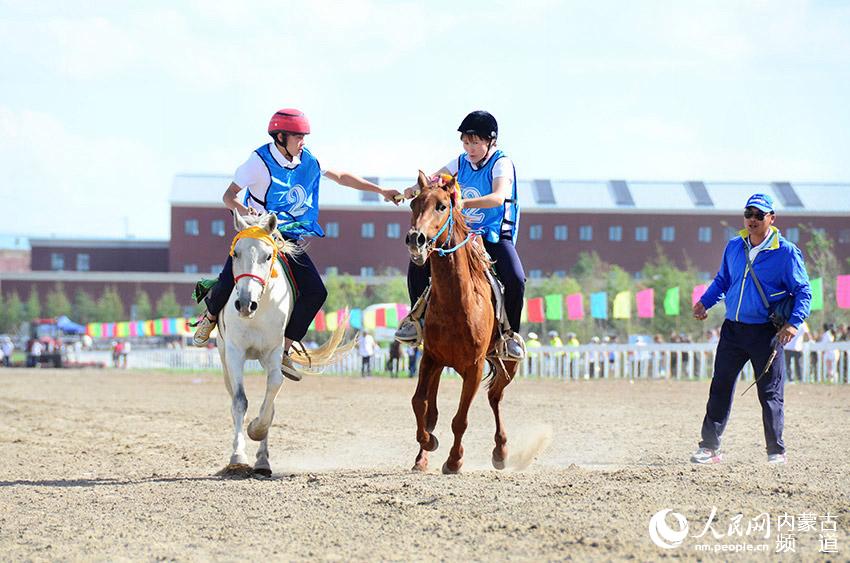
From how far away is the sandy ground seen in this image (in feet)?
20.7

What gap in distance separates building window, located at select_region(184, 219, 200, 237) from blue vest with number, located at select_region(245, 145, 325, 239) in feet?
252

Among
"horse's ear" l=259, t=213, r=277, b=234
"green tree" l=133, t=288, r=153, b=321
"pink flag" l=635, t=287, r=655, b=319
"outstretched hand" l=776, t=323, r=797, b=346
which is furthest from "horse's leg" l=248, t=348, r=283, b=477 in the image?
"green tree" l=133, t=288, r=153, b=321

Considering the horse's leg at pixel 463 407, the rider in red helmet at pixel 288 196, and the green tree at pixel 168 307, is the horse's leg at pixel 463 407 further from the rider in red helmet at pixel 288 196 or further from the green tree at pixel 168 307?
the green tree at pixel 168 307

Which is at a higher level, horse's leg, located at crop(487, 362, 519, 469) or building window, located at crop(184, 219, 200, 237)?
building window, located at crop(184, 219, 200, 237)

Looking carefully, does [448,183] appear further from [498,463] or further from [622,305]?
[622,305]

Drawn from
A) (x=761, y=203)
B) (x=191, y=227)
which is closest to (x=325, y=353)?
(x=761, y=203)

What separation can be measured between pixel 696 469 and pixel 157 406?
14.8 metres

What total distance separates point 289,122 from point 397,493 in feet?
12.3

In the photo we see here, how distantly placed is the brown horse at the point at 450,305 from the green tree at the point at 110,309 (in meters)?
77.1

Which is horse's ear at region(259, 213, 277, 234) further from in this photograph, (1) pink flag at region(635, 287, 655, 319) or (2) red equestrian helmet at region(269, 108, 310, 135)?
(1) pink flag at region(635, 287, 655, 319)

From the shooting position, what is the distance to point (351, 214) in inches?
3307

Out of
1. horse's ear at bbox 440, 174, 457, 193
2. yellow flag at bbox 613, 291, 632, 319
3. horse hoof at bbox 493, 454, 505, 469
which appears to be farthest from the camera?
yellow flag at bbox 613, 291, 632, 319

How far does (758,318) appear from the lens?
1009 centimetres

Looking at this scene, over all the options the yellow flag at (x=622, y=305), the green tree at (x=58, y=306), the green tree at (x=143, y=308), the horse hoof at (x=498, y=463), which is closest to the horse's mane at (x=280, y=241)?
the horse hoof at (x=498, y=463)
